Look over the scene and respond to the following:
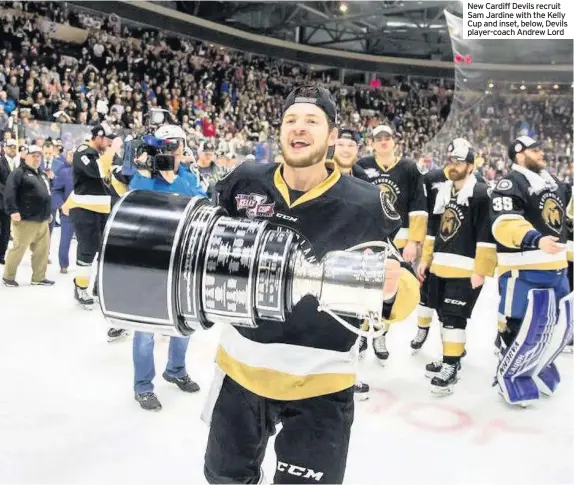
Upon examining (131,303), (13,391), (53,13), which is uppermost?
(53,13)

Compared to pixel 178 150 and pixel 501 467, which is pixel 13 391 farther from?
pixel 501 467

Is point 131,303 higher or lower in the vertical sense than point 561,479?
higher

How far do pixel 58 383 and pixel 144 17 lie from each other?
12.6m

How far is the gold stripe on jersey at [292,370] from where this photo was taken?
4.42ft

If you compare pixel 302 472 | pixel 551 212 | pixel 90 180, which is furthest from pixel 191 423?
pixel 90 180

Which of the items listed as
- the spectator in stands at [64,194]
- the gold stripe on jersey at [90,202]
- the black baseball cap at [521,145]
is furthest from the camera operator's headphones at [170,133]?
the spectator in stands at [64,194]

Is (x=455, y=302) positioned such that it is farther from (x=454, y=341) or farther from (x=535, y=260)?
(x=535, y=260)

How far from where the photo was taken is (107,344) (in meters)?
3.68

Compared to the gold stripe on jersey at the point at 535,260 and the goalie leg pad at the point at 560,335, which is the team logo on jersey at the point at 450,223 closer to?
the gold stripe on jersey at the point at 535,260

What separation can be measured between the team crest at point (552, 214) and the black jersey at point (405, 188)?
2.56 ft

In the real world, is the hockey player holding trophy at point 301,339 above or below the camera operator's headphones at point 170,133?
below

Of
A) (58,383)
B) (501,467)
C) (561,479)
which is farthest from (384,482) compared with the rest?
(58,383)

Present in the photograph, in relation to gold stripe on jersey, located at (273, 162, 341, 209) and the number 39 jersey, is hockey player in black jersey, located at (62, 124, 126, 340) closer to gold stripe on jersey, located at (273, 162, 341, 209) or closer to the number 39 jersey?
the number 39 jersey

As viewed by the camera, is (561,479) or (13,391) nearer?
(561,479)
